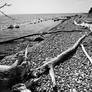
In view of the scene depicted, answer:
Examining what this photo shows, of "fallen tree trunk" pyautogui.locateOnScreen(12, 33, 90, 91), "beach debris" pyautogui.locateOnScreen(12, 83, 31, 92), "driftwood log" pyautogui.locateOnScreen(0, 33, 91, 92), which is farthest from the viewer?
"fallen tree trunk" pyautogui.locateOnScreen(12, 33, 90, 91)

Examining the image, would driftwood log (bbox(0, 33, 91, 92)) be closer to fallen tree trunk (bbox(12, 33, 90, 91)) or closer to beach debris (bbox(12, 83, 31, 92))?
fallen tree trunk (bbox(12, 33, 90, 91))

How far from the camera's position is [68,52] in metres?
11.0

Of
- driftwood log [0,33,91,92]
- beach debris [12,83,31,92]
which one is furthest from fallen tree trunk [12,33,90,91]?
beach debris [12,83,31,92]

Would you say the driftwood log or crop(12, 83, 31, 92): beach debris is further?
the driftwood log

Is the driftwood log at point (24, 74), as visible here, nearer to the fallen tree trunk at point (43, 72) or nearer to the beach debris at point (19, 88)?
the fallen tree trunk at point (43, 72)

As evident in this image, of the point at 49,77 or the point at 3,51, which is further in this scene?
the point at 3,51

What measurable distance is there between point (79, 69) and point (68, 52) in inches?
109

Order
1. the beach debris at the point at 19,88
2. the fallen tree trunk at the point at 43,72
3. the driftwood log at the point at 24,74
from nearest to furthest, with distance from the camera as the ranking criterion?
the beach debris at the point at 19,88, the driftwood log at the point at 24,74, the fallen tree trunk at the point at 43,72

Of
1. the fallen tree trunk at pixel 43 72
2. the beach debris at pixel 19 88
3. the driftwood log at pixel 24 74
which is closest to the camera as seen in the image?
the beach debris at pixel 19 88

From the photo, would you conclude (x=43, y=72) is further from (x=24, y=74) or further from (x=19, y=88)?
(x=19, y=88)

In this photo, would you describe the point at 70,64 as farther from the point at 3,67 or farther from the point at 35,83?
the point at 3,67

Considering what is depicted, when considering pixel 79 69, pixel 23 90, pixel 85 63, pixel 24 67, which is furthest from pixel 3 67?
pixel 85 63

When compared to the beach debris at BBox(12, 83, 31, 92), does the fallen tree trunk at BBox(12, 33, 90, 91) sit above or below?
below

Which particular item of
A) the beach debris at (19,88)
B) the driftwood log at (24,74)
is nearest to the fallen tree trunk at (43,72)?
the driftwood log at (24,74)
